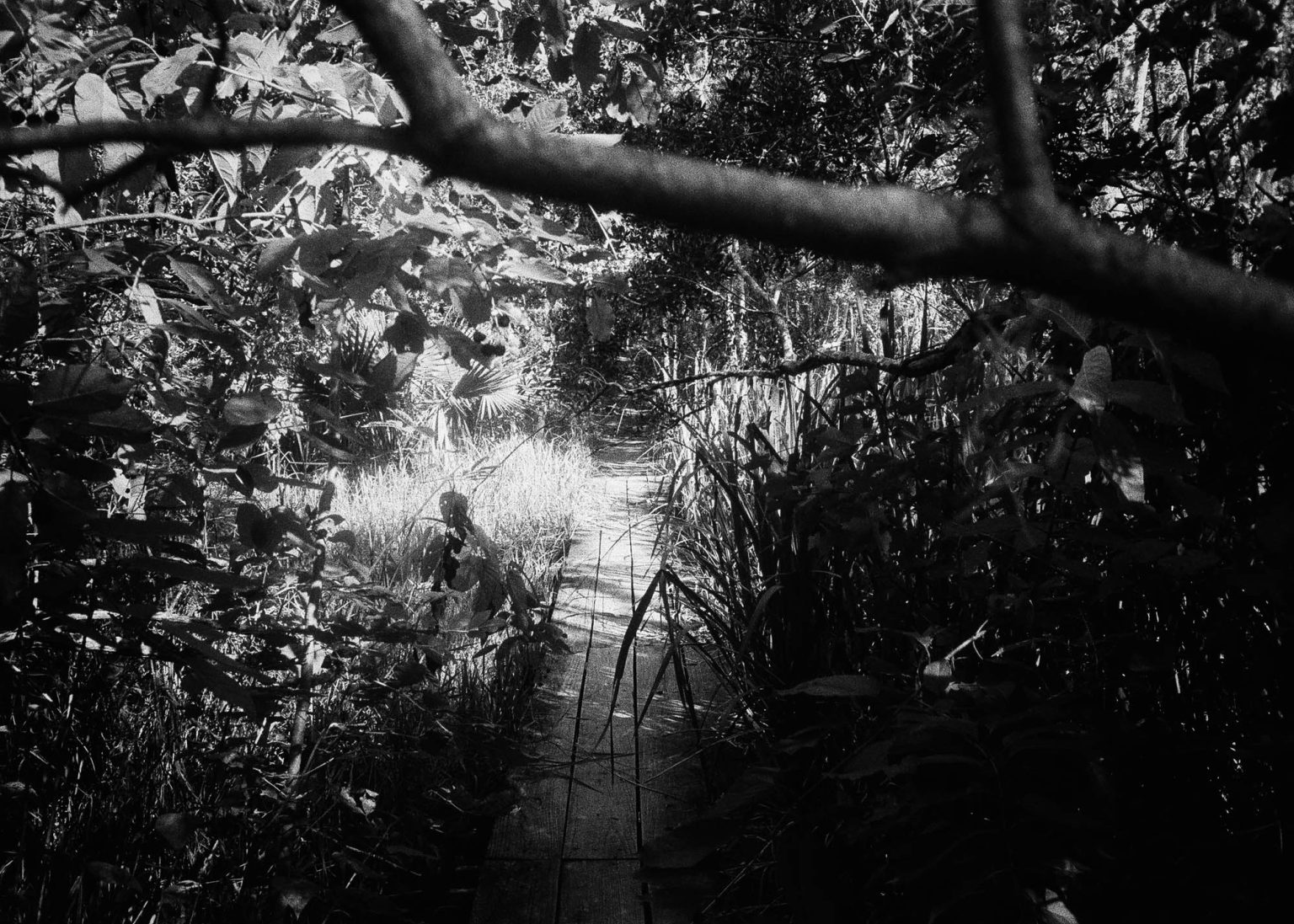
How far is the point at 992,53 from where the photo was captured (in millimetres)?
355

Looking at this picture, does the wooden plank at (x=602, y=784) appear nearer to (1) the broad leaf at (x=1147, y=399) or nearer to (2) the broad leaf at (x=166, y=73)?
(1) the broad leaf at (x=1147, y=399)

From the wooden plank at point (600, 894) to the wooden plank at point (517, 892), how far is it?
0.08 feet

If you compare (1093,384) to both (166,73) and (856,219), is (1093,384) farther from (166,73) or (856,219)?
(166,73)

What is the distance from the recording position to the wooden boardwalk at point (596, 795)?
205cm

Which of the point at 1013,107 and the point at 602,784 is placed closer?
the point at 1013,107

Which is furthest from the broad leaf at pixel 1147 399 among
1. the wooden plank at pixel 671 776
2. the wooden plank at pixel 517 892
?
the wooden plank at pixel 517 892

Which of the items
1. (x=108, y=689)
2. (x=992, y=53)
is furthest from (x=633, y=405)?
(x=992, y=53)

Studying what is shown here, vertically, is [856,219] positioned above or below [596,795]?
above

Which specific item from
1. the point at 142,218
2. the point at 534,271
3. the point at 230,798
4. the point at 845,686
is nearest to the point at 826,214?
the point at 845,686

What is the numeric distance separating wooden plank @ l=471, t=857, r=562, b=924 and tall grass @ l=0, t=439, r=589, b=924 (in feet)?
0.42

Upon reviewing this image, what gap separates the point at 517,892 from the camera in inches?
82.4

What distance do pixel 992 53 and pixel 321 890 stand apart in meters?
1.88

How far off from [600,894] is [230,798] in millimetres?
808

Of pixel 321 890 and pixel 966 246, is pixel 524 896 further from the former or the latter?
pixel 966 246
